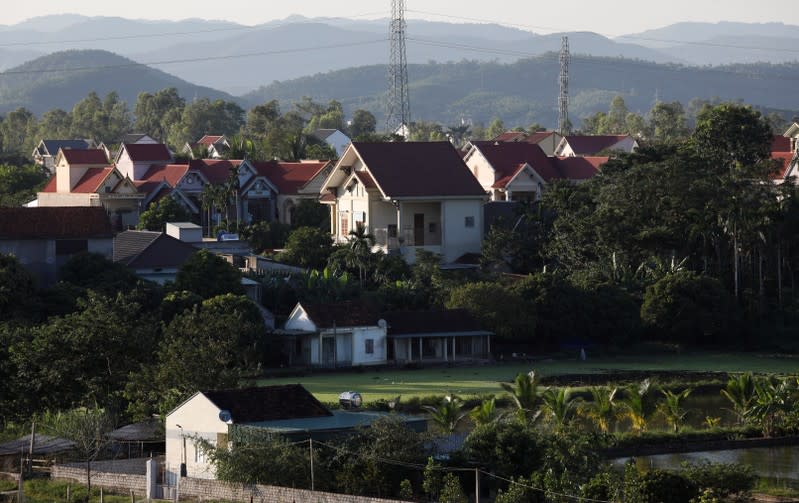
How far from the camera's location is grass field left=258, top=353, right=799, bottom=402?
3891 cm

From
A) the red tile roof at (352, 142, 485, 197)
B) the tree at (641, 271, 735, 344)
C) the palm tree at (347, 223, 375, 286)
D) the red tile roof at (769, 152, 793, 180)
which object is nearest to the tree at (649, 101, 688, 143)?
the red tile roof at (769, 152, 793, 180)

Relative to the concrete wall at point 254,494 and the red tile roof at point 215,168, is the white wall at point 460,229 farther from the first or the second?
the concrete wall at point 254,494

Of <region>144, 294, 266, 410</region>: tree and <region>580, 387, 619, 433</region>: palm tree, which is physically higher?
<region>144, 294, 266, 410</region>: tree

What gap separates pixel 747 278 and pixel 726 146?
30.0 feet

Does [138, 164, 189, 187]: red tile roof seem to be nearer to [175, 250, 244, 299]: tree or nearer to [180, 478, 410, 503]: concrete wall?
[175, 250, 244, 299]: tree

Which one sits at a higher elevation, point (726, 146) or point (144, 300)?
point (726, 146)

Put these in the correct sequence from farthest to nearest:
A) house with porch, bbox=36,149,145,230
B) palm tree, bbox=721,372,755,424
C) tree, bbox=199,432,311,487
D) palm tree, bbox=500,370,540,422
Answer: house with porch, bbox=36,149,145,230
palm tree, bbox=721,372,755,424
palm tree, bbox=500,370,540,422
tree, bbox=199,432,311,487

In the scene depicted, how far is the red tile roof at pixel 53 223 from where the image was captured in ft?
158

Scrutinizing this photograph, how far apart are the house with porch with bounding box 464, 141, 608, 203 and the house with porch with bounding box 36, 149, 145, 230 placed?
15.9 m

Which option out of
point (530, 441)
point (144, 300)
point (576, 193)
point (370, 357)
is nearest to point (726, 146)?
point (576, 193)

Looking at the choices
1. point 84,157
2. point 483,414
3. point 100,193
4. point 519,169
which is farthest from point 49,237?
point 519,169

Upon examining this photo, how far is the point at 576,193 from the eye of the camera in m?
56.3

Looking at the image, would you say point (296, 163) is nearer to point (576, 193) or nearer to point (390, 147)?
point (390, 147)

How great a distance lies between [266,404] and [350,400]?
771 centimetres
